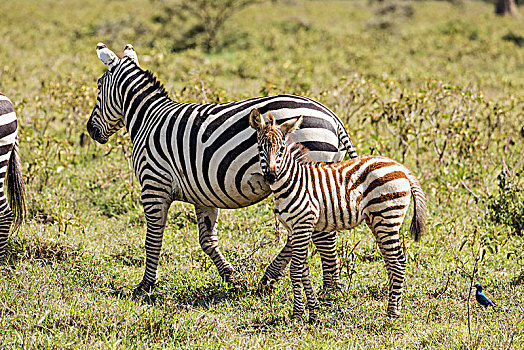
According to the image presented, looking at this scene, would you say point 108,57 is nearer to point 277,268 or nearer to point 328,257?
point 277,268

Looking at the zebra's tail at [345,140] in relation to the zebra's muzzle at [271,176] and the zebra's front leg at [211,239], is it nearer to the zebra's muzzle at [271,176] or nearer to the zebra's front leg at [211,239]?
the zebra's muzzle at [271,176]

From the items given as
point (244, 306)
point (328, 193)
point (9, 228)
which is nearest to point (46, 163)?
point (9, 228)

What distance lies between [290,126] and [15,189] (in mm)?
3138

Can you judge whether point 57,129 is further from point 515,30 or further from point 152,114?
point 515,30

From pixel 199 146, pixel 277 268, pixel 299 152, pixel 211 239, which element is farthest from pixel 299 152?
pixel 211 239

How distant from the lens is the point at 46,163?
764 centimetres

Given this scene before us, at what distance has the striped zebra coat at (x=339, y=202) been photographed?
15.2ft

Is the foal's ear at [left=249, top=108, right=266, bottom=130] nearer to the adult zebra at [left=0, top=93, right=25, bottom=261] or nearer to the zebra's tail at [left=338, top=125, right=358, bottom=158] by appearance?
the zebra's tail at [left=338, top=125, right=358, bottom=158]

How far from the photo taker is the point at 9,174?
601 centimetres

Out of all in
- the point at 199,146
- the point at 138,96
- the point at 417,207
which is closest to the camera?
the point at 417,207

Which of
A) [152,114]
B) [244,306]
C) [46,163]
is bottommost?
[244,306]

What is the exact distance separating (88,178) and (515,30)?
60.7 ft

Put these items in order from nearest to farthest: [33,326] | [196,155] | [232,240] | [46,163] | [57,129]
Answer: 1. [33,326]
2. [196,155]
3. [232,240]
4. [46,163]
5. [57,129]

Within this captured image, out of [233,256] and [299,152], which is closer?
[299,152]
